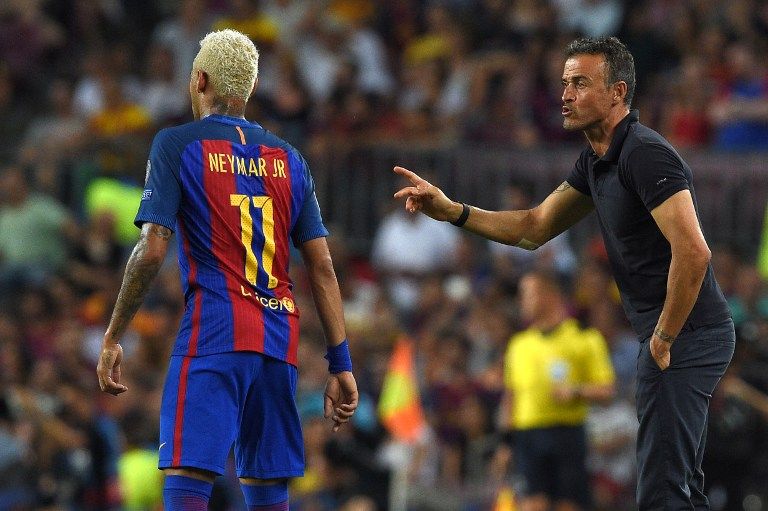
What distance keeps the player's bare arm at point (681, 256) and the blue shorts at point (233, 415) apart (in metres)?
1.62

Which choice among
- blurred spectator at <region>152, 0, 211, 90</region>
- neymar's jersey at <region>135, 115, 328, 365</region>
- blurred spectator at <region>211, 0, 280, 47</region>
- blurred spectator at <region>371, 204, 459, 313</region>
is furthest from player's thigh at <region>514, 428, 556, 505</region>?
blurred spectator at <region>152, 0, 211, 90</region>

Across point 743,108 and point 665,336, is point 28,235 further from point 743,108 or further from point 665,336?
point 665,336

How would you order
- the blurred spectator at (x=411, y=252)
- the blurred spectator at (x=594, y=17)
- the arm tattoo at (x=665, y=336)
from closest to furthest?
the arm tattoo at (x=665, y=336), the blurred spectator at (x=411, y=252), the blurred spectator at (x=594, y=17)

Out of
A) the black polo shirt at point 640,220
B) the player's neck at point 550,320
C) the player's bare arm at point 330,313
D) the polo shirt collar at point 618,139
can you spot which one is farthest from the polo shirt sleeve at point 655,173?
the player's neck at point 550,320

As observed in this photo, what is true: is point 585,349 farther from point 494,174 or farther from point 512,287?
point 494,174

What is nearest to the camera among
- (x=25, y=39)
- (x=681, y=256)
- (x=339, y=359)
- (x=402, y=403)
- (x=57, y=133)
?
(x=681, y=256)

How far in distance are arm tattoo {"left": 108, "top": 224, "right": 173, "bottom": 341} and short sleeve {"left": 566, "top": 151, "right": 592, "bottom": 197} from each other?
192 cm

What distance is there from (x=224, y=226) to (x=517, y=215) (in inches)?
63.3

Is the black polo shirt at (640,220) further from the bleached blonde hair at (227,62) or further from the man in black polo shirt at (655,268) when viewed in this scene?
the bleached blonde hair at (227,62)

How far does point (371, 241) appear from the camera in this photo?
613 inches

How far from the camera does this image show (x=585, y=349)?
Answer: 36.7ft

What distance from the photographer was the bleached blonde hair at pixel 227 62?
6297mm

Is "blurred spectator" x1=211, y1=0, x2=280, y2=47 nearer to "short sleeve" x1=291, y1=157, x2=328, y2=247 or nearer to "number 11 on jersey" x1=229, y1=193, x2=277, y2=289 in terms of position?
"short sleeve" x1=291, y1=157, x2=328, y2=247

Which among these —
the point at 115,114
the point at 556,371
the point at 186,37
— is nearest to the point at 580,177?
the point at 556,371
